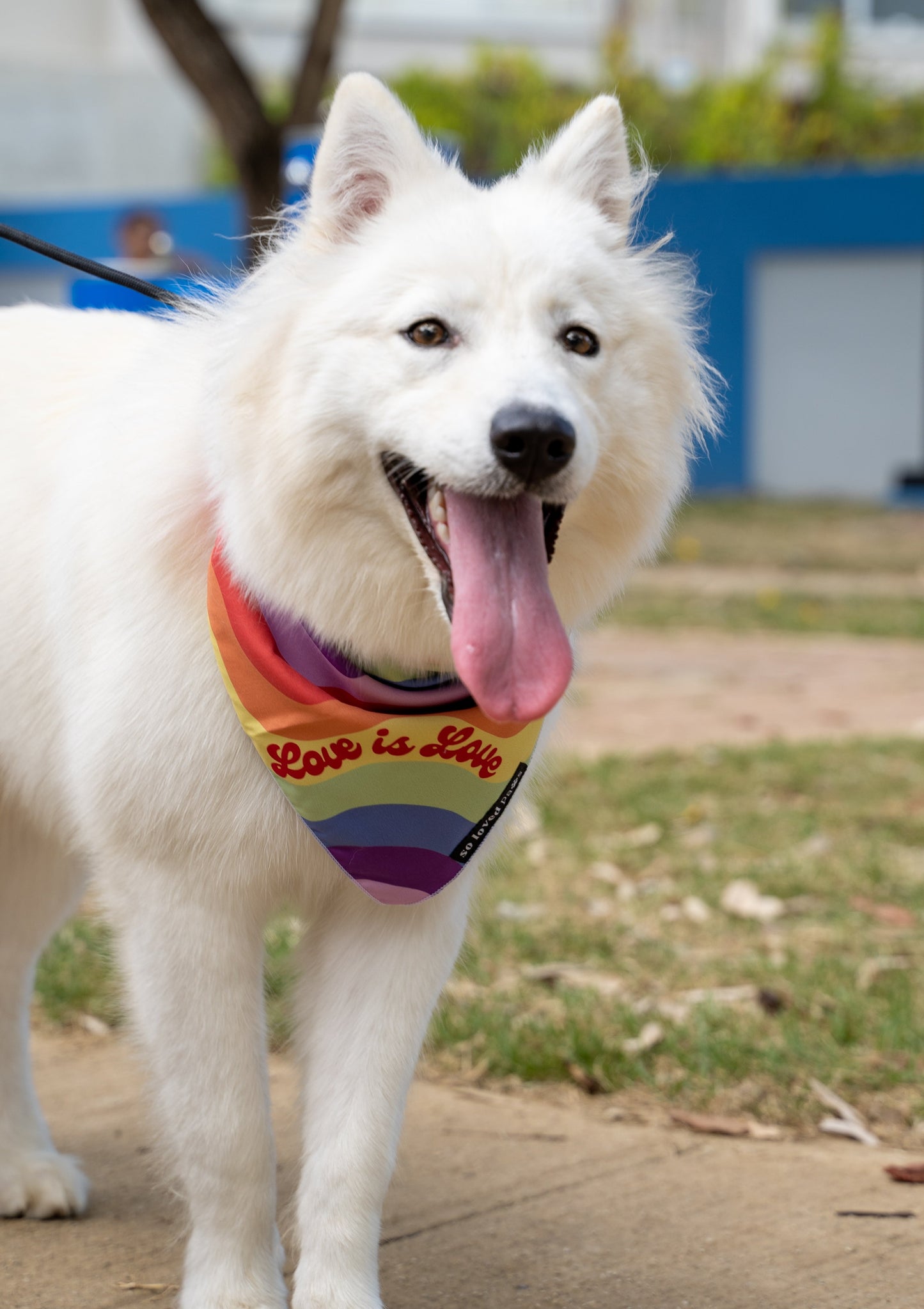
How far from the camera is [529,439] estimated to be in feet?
8.03

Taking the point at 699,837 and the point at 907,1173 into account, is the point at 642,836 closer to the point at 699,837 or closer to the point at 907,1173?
the point at 699,837

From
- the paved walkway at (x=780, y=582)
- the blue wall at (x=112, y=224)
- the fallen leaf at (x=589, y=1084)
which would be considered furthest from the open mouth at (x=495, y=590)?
the blue wall at (x=112, y=224)

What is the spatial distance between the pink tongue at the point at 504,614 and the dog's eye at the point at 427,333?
0.25 m

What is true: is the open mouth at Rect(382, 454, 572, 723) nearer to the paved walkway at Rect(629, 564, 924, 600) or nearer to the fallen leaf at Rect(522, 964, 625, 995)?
the fallen leaf at Rect(522, 964, 625, 995)

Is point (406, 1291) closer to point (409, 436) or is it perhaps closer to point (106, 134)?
point (409, 436)

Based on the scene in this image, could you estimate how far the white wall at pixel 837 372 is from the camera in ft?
57.8

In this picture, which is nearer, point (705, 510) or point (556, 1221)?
point (556, 1221)

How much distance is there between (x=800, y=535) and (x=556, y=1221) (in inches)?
461

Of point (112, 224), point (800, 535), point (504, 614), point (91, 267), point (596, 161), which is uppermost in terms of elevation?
point (112, 224)

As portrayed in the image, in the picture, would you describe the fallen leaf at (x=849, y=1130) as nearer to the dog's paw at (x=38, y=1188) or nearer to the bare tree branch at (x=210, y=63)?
the dog's paw at (x=38, y=1188)

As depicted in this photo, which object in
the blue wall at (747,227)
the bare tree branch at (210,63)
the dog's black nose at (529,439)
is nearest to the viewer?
the dog's black nose at (529,439)

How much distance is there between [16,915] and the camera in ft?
11.3

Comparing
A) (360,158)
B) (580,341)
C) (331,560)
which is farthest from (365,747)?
(360,158)

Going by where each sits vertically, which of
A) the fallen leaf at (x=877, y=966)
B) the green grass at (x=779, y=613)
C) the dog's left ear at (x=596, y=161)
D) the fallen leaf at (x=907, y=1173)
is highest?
the dog's left ear at (x=596, y=161)
